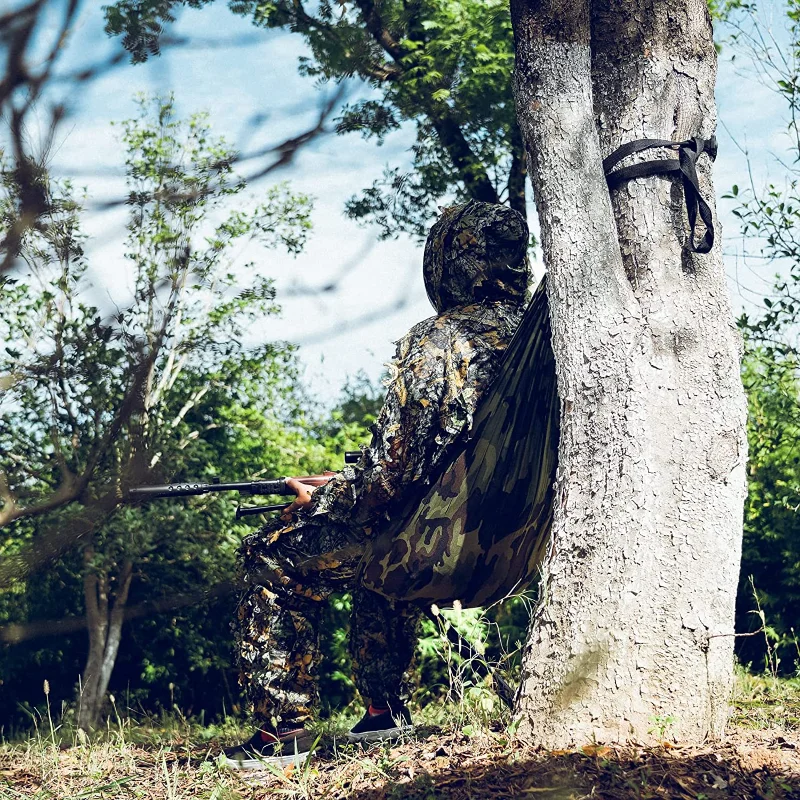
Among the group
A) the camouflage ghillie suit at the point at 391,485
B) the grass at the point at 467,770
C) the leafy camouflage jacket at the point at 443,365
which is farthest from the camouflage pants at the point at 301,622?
the grass at the point at 467,770

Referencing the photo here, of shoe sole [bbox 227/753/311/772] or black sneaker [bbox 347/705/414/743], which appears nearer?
shoe sole [bbox 227/753/311/772]

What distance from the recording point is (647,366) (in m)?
2.53

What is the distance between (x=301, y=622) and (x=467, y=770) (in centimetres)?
107

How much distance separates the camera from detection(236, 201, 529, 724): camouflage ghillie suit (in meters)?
2.98

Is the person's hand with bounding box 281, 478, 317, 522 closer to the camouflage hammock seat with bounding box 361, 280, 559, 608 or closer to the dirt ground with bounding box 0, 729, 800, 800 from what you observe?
the camouflage hammock seat with bounding box 361, 280, 559, 608

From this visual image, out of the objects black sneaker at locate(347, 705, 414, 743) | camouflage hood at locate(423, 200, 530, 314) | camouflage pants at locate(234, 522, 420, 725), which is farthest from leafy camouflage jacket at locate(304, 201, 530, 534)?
black sneaker at locate(347, 705, 414, 743)

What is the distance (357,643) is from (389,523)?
55 cm

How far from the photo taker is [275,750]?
9.66 ft

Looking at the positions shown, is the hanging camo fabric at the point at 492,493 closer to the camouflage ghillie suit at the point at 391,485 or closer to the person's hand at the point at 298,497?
the camouflage ghillie suit at the point at 391,485

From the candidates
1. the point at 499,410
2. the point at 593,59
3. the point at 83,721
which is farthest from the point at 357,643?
the point at 83,721

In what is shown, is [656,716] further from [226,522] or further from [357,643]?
[226,522]

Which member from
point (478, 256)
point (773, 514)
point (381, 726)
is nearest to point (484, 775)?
point (381, 726)

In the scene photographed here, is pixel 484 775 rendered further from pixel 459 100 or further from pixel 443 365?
pixel 459 100

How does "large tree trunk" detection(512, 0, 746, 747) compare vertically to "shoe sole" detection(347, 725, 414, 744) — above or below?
above
